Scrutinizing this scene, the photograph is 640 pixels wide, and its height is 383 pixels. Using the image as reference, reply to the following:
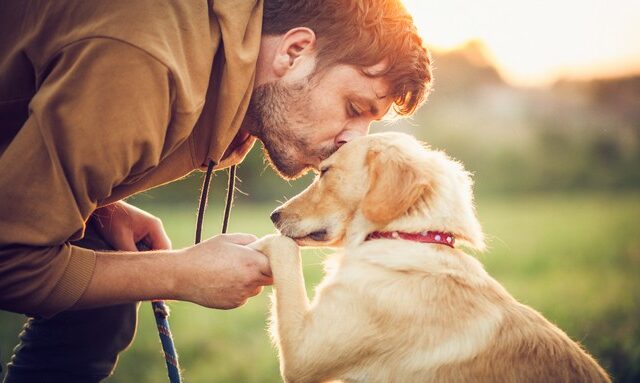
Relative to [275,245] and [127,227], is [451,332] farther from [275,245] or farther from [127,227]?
[127,227]

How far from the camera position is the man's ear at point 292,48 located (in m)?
2.61

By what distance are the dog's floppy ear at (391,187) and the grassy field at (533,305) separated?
2.02 ft

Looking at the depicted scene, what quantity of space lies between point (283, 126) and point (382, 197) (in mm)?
637

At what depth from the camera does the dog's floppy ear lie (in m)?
2.45

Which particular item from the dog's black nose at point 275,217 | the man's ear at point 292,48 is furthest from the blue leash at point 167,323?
the man's ear at point 292,48

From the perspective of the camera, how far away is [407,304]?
2.28 meters

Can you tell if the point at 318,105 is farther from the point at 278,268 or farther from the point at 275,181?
the point at 275,181

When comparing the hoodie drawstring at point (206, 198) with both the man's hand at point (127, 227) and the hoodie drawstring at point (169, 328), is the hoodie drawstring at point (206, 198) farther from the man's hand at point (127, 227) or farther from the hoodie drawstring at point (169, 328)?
the man's hand at point (127, 227)

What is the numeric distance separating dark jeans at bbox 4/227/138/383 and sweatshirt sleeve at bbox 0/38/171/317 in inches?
26.0

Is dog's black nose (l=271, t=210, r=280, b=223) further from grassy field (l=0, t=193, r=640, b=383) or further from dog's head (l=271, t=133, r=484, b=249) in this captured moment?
grassy field (l=0, t=193, r=640, b=383)

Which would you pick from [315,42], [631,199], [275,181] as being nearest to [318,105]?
[315,42]

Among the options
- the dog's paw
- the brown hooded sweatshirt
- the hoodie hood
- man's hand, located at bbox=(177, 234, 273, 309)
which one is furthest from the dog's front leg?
the brown hooded sweatshirt

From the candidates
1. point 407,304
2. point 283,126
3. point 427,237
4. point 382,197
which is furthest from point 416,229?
point 283,126

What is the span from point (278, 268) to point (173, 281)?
42cm
